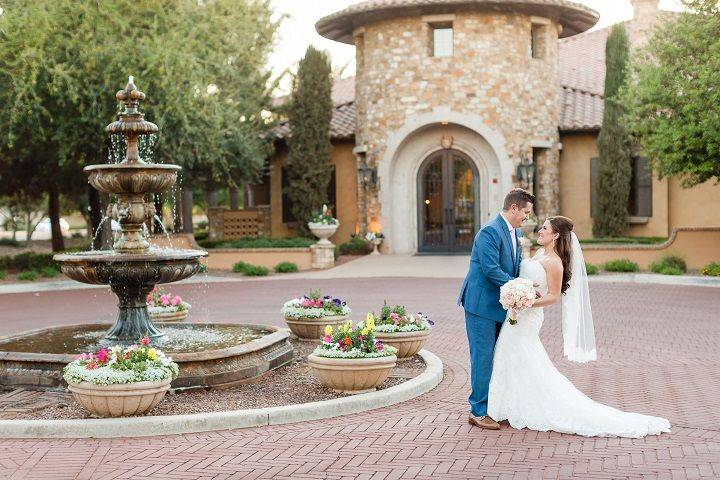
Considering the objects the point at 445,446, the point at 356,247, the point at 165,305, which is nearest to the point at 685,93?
the point at 356,247

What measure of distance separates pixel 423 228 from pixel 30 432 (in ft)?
69.3

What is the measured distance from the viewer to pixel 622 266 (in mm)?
23531

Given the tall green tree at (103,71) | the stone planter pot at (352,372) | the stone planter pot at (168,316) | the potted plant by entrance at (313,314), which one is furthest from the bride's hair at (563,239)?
the tall green tree at (103,71)

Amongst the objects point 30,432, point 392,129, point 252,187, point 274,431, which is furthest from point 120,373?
point 252,187

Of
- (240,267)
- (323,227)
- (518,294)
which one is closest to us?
(518,294)

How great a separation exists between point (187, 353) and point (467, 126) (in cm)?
1854

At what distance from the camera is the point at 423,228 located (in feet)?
92.3

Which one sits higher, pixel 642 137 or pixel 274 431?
pixel 642 137

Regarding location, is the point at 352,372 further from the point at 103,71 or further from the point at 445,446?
the point at 103,71

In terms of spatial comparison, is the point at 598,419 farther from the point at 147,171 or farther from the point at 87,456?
the point at 147,171

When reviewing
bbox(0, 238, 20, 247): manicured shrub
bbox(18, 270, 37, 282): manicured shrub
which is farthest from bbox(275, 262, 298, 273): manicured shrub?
bbox(0, 238, 20, 247): manicured shrub

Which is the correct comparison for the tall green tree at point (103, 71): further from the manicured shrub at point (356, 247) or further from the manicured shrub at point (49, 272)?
the manicured shrub at point (356, 247)

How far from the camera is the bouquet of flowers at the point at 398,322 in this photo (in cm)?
1059

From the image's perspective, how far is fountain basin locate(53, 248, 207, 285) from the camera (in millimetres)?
9922
